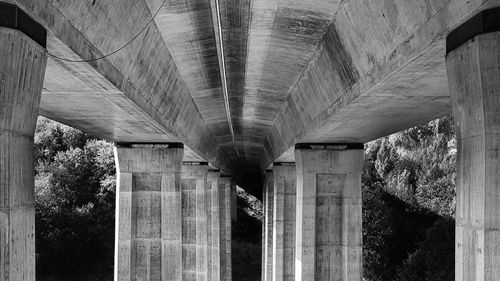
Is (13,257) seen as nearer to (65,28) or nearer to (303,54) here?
(65,28)

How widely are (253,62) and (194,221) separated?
25.4 m

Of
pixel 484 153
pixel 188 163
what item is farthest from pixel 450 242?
pixel 484 153

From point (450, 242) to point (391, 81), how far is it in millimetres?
37297

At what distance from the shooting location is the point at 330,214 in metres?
23.8

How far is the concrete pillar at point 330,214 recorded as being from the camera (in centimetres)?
2306

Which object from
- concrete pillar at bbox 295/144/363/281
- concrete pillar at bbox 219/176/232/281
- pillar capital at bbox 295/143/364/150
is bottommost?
concrete pillar at bbox 219/176/232/281

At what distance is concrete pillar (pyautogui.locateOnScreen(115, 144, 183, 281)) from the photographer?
74.3ft

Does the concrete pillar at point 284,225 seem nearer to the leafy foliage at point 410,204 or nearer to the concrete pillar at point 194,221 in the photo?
the concrete pillar at point 194,221

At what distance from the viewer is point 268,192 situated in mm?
52969

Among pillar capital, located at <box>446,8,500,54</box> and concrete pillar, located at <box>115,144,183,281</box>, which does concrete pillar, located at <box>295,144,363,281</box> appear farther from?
pillar capital, located at <box>446,8,500,54</box>

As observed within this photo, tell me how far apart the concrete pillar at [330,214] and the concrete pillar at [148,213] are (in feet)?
14.7

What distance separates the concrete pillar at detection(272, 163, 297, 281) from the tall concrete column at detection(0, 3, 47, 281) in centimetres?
3096

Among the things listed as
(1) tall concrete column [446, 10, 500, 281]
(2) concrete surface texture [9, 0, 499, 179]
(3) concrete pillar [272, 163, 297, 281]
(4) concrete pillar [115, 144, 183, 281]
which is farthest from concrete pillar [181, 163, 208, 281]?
(1) tall concrete column [446, 10, 500, 281]

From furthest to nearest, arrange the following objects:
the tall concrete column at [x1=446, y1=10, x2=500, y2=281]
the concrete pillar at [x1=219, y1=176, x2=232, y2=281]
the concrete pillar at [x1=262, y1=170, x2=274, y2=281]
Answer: the concrete pillar at [x1=219, y1=176, x2=232, y2=281] → the concrete pillar at [x1=262, y1=170, x2=274, y2=281] → the tall concrete column at [x1=446, y1=10, x2=500, y2=281]
